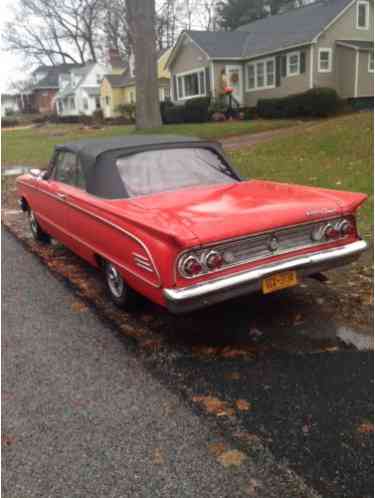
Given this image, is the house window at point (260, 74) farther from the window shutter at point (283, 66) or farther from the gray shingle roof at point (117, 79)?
the gray shingle roof at point (117, 79)

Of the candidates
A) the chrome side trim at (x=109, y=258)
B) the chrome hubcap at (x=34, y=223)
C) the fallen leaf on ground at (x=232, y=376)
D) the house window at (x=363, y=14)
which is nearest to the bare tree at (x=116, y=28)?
the house window at (x=363, y=14)

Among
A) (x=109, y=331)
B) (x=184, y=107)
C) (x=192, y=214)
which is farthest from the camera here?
(x=184, y=107)

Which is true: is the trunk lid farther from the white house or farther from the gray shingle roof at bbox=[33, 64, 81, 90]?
the gray shingle roof at bbox=[33, 64, 81, 90]

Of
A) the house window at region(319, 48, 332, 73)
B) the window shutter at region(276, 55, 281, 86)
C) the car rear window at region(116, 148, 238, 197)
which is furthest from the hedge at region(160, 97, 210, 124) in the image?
the car rear window at region(116, 148, 238, 197)

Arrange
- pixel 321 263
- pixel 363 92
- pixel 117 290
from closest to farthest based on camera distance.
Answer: pixel 321 263 → pixel 117 290 → pixel 363 92

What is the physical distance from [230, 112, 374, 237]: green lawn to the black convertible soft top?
109 inches

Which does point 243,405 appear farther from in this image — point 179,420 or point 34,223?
point 34,223

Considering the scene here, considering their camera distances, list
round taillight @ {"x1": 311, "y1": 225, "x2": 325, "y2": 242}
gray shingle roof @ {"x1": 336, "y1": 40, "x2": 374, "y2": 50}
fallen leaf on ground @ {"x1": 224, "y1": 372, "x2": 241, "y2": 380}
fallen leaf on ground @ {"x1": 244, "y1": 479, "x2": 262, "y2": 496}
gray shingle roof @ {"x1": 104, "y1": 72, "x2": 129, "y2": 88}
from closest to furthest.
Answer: fallen leaf on ground @ {"x1": 244, "y1": 479, "x2": 262, "y2": 496} → fallen leaf on ground @ {"x1": 224, "y1": 372, "x2": 241, "y2": 380} → round taillight @ {"x1": 311, "y1": 225, "x2": 325, "y2": 242} → gray shingle roof @ {"x1": 336, "y1": 40, "x2": 374, "y2": 50} → gray shingle roof @ {"x1": 104, "y1": 72, "x2": 129, "y2": 88}

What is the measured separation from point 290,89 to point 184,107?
615 centimetres

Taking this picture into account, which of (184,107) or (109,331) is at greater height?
(184,107)

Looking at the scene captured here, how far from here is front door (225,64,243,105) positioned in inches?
1147

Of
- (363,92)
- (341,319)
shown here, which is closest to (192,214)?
(341,319)

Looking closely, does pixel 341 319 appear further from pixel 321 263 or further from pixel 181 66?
pixel 181 66

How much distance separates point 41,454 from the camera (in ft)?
8.50
